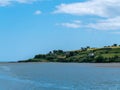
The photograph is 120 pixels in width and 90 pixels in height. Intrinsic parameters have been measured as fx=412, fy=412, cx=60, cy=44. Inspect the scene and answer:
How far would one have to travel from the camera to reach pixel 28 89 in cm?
7731

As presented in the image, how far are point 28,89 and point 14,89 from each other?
2.61m

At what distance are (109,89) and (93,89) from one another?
9.60 ft

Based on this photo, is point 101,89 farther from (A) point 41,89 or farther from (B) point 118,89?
(A) point 41,89

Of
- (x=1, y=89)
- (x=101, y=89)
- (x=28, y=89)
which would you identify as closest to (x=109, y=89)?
(x=101, y=89)

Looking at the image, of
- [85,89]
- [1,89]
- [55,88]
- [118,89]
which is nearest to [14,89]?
[1,89]

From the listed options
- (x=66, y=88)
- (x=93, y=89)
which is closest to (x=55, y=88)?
(x=66, y=88)

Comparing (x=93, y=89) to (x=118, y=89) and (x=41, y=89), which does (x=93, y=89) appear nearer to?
(x=118, y=89)

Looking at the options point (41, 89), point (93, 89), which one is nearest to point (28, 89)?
point (41, 89)

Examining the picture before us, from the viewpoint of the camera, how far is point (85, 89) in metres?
75.6

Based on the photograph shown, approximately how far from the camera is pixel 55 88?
78.0 m

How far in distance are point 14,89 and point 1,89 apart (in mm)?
2519

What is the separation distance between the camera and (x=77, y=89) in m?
75.5

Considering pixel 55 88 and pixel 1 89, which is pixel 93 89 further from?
pixel 1 89

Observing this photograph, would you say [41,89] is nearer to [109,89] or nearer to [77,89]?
[77,89]
